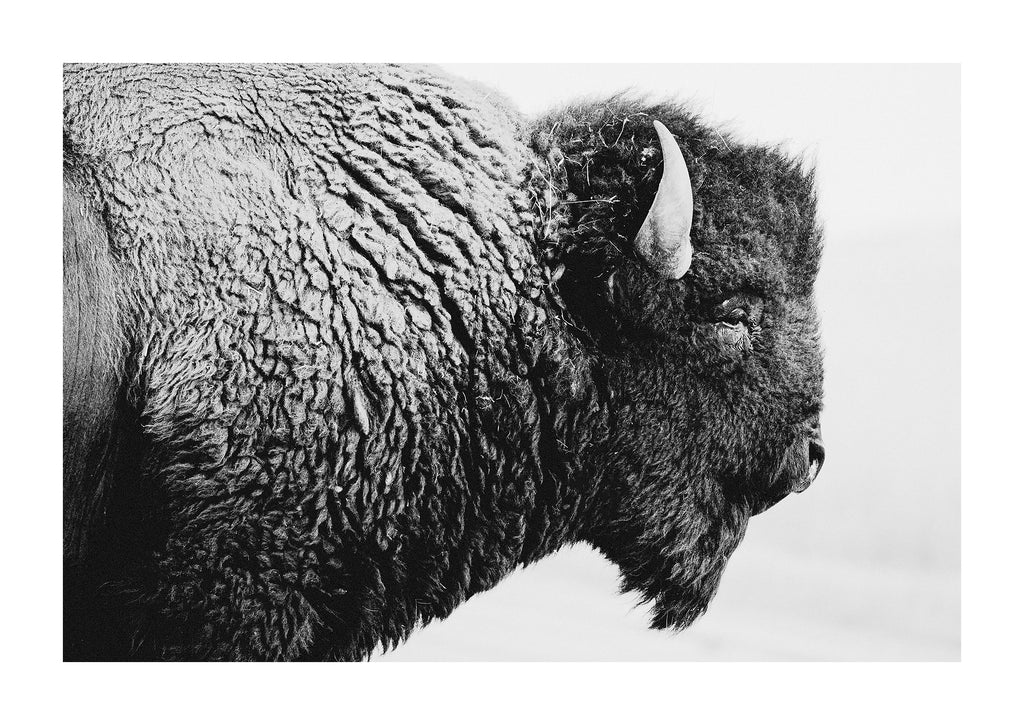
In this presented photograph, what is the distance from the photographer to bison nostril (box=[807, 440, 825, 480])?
2926mm

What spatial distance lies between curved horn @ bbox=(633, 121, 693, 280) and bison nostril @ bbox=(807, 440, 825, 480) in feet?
2.48

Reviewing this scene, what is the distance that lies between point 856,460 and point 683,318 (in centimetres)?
87

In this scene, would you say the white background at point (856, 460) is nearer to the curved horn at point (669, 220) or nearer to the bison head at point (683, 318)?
the bison head at point (683, 318)

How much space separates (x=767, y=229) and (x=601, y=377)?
668 mm

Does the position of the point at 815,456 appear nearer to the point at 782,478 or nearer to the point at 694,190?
the point at 782,478

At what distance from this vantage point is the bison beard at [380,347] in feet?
8.23

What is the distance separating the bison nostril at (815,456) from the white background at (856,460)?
0.33 ft

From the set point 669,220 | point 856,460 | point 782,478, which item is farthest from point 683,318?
point 856,460

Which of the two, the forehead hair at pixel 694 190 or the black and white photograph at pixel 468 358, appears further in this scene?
the forehead hair at pixel 694 190

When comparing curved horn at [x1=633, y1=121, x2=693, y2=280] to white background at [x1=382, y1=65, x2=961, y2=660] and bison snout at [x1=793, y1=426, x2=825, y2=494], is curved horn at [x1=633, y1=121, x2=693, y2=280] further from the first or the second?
bison snout at [x1=793, y1=426, x2=825, y2=494]

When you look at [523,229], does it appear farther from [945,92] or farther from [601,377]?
[945,92]

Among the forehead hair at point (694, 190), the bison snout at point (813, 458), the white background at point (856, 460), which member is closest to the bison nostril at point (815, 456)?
the bison snout at point (813, 458)

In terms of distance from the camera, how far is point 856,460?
3.12 meters

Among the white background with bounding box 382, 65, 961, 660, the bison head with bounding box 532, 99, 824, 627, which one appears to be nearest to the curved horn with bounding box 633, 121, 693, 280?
the bison head with bounding box 532, 99, 824, 627
